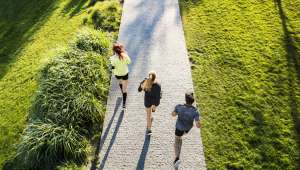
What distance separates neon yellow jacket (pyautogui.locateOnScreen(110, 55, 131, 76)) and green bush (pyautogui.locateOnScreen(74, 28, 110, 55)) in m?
2.32

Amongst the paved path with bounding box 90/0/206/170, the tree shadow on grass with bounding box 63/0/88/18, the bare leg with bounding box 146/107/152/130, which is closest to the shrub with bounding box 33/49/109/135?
the paved path with bounding box 90/0/206/170

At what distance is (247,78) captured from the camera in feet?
31.3

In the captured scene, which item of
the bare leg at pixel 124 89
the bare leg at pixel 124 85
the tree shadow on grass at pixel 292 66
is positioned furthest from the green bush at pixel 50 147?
the tree shadow on grass at pixel 292 66

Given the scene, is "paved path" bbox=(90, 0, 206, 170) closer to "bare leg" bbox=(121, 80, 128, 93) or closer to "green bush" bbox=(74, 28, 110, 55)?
"bare leg" bbox=(121, 80, 128, 93)

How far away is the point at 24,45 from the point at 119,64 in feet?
20.1

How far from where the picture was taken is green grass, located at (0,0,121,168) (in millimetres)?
9578

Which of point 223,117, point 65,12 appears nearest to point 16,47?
point 65,12

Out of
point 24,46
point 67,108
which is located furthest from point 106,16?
point 67,108

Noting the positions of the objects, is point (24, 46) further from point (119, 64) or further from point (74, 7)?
point (119, 64)

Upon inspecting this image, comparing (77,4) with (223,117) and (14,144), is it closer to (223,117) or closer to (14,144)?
(14,144)

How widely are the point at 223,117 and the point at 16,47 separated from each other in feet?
28.9

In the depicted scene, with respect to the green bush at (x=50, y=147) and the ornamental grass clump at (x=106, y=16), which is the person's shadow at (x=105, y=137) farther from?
the ornamental grass clump at (x=106, y=16)

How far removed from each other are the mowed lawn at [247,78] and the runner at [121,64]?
2.09 meters

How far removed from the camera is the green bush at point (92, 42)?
1082cm
